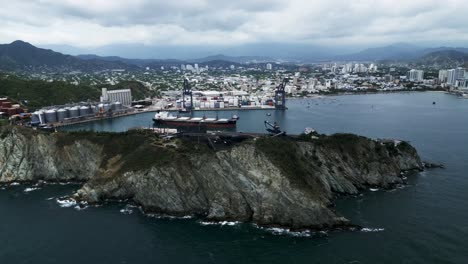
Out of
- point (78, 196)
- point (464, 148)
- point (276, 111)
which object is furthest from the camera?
point (276, 111)

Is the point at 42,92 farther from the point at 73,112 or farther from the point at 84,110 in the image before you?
the point at 73,112

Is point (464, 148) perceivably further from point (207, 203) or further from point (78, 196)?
point (78, 196)

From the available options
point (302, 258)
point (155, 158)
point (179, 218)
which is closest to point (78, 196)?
point (155, 158)

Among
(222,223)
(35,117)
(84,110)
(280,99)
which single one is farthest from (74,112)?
(222,223)

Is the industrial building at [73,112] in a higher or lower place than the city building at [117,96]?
lower

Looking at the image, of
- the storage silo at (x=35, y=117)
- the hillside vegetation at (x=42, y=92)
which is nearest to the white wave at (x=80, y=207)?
the storage silo at (x=35, y=117)

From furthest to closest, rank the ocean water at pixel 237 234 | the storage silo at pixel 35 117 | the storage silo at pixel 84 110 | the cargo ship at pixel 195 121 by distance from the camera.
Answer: the storage silo at pixel 84 110 < the cargo ship at pixel 195 121 < the storage silo at pixel 35 117 < the ocean water at pixel 237 234

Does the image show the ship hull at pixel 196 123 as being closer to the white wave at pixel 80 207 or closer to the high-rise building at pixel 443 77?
the white wave at pixel 80 207
